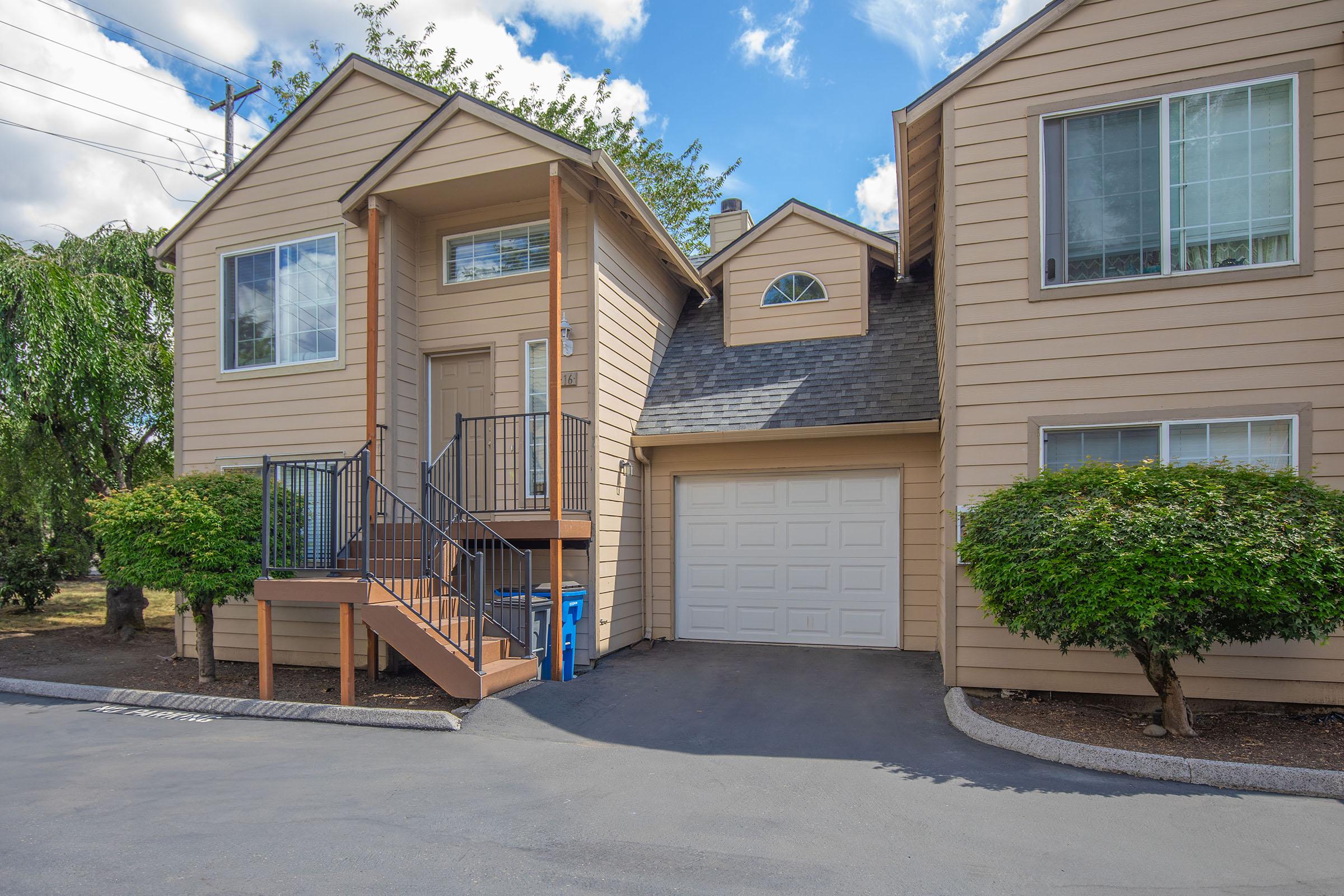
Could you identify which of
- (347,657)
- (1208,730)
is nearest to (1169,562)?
(1208,730)

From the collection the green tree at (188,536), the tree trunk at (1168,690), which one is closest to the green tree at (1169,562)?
the tree trunk at (1168,690)

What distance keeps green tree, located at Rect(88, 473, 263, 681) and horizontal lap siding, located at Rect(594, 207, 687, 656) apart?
3446mm

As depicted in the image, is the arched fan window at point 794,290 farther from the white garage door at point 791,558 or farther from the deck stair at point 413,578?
the deck stair at point 413,578

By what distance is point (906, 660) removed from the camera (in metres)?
8.21

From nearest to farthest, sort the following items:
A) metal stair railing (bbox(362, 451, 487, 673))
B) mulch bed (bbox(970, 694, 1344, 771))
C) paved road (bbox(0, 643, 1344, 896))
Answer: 1. paved road (bbox(0, 643, 1344, 896))
2. mulch bed (bbox(970, 694, 1344, 771))
3. metal stair railing (bbox(362, 451, 487, 673))

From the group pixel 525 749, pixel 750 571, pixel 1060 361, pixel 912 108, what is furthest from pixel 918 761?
pixel 912 108

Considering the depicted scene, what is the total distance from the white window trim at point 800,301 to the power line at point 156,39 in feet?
38.0

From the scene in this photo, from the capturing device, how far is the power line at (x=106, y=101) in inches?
476

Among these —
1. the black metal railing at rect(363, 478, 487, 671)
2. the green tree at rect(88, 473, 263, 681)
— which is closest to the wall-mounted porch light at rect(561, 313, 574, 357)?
the black metal railing at rect(363, 478, 487, 671)

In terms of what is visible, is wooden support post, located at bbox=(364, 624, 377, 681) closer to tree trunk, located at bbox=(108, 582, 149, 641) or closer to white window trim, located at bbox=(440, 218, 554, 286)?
white window trim, located at bbox=(440, 218, 554, 286)

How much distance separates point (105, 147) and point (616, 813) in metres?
16.6

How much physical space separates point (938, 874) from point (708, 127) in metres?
18.8

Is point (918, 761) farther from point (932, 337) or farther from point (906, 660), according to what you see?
point (932, 337)

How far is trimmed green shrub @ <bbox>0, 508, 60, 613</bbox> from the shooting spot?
12242 mm
